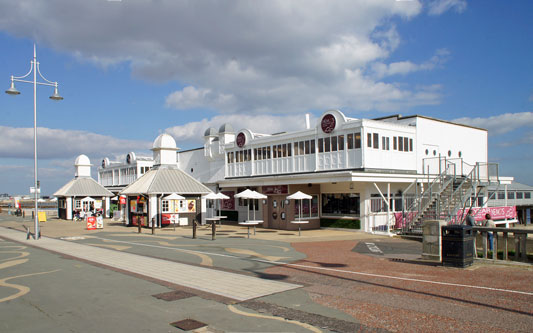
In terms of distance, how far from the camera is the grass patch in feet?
80.8

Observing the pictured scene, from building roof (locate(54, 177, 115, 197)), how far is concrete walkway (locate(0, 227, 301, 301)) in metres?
31.2

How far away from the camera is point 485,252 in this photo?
40.4 ft

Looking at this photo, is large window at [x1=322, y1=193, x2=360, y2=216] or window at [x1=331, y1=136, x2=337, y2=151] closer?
large window at [x1=322, y1=193, x2=360, y2=216]

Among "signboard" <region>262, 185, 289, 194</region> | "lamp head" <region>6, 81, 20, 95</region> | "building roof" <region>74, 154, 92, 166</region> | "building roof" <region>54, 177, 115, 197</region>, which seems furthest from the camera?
"building roof" <region>74, 154, 92, 166</region>

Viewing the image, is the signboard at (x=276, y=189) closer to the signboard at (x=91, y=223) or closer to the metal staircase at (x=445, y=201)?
the metal staircase at (x=445, y=201)

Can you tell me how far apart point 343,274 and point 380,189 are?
15090mm

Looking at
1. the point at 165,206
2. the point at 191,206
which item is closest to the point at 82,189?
the point at 165,206

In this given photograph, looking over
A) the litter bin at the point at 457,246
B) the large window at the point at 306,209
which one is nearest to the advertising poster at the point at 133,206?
the large window at the point at 306,209

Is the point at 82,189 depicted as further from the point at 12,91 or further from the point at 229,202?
the point at 12,91

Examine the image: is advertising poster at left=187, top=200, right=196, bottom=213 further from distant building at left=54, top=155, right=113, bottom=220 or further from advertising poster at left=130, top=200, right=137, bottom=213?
distant building at left=54, top=155, right=113, bottom=220

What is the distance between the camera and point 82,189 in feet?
150

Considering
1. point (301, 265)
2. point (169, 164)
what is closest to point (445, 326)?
point (301, 265)

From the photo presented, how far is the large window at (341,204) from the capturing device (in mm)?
25172

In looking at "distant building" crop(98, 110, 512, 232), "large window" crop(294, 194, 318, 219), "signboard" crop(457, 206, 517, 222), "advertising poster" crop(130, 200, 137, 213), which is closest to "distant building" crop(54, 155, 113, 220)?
"advertising poster" crop(130, 200, 137, 213)
